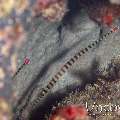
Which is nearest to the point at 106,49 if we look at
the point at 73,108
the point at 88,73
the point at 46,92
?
the point at 88,73

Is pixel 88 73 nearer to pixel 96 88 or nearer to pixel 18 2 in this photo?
pixel 96 88

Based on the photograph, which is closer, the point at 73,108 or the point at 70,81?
the point at 73,108

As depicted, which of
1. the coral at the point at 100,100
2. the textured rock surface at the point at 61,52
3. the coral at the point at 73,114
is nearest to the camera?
the coral at the point at 73,114

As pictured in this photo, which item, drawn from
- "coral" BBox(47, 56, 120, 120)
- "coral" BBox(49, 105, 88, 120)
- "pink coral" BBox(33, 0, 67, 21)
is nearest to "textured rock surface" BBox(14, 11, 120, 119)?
"pink coral" BBox(33, 0, 67, 21)

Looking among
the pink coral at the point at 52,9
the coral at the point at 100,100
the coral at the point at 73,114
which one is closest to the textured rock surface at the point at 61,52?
the pink coral at the point at 52,9

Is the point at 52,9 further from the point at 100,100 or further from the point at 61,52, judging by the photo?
the point at 61,52

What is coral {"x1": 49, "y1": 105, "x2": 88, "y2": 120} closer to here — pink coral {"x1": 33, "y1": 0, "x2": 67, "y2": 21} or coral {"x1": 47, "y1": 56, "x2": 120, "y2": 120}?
coral {"x1": 47, "y1": 56, "x2": 120, "y2": 120}

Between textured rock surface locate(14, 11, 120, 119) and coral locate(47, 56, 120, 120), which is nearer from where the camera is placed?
coral locate(47, 56, 120, 120)

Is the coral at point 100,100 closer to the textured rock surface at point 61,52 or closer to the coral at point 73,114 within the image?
the coral at point 73,114
